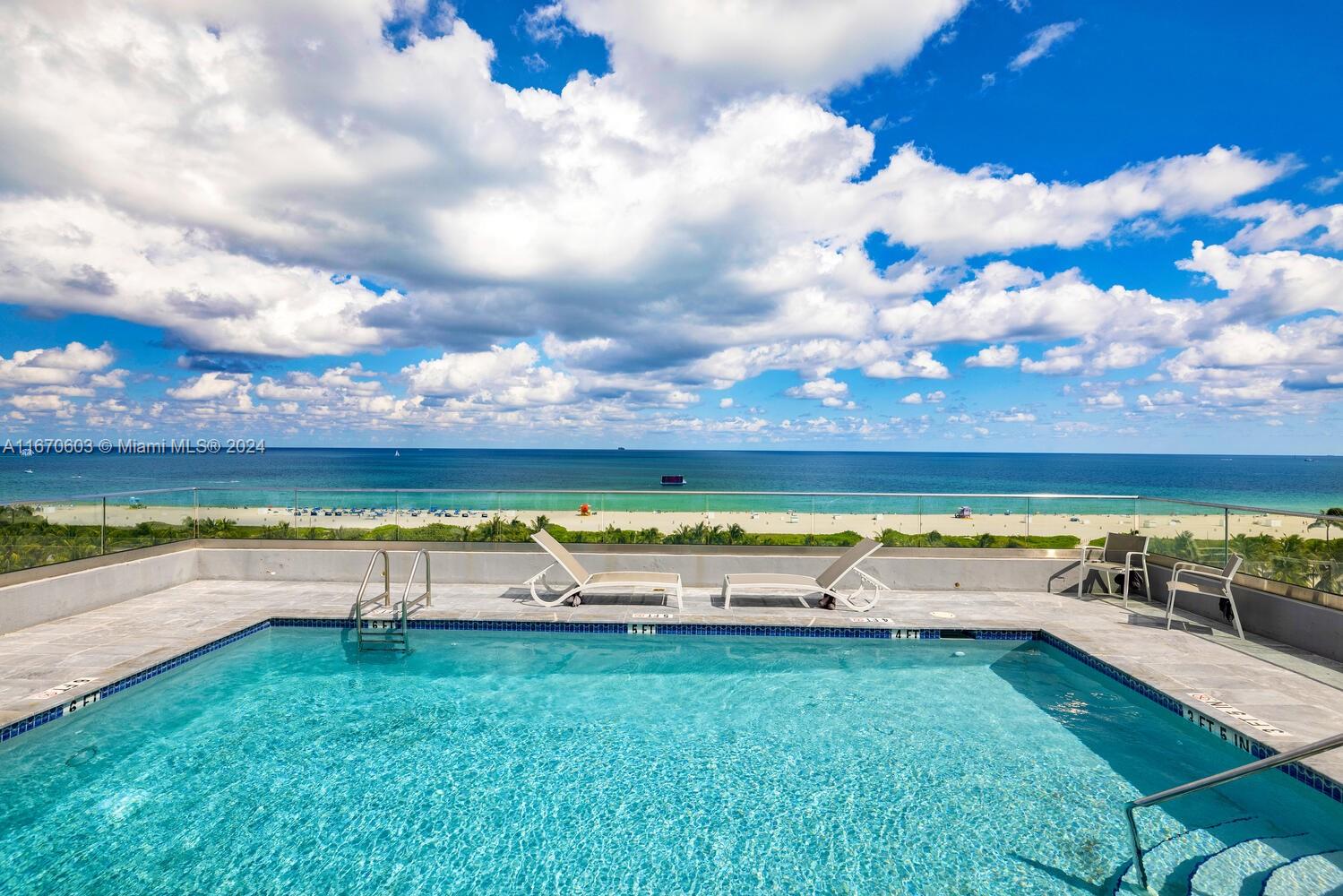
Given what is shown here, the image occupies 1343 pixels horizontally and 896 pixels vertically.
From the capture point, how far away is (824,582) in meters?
8.04

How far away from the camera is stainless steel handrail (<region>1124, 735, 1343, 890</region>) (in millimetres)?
2029

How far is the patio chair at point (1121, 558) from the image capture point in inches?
336

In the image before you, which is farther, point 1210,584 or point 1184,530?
point 1184,530

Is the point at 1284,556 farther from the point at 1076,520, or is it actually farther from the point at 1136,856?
the point at 1136,856

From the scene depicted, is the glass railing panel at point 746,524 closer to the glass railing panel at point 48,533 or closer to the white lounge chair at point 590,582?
the white lounge chair at point 590,582

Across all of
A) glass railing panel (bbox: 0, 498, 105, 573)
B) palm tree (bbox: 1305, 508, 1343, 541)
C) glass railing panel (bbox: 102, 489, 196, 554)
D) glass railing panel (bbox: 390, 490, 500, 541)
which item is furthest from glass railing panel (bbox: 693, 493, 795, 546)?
glass railing panel (bbox: 0, 498, 105, 573)

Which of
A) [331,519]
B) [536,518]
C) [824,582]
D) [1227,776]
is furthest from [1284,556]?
[331,519]

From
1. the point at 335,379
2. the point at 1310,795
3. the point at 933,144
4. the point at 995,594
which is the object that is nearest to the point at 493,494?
the point at 995,594

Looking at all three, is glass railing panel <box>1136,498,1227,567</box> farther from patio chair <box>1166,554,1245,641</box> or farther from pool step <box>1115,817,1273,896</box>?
pool step <box>1115,817,1273,896</box>

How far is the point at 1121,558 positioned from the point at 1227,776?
7.76 meters

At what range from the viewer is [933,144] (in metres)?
19.5

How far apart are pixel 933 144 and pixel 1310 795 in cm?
2021

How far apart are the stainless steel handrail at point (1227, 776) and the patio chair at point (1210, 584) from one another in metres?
→ 4.52

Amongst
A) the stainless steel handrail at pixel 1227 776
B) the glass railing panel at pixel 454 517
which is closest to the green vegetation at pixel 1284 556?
the stainless steel handrail at pixel 1227 776
